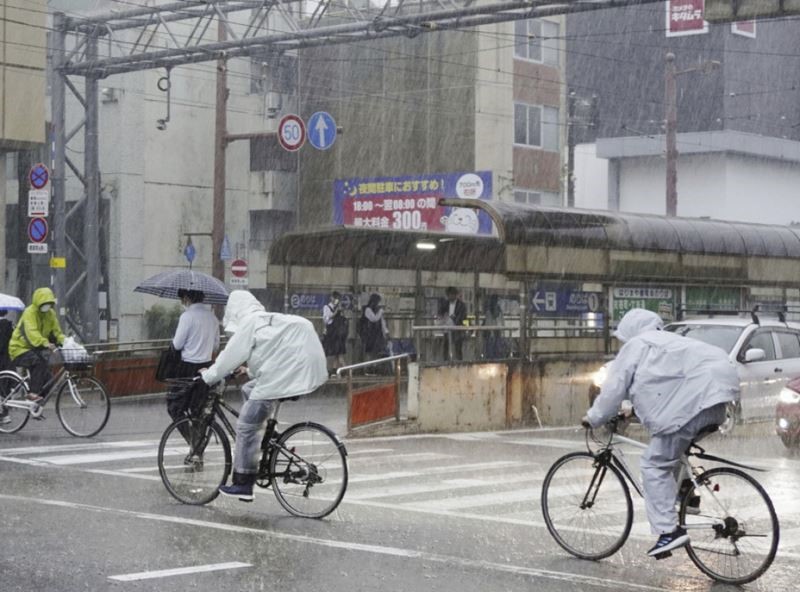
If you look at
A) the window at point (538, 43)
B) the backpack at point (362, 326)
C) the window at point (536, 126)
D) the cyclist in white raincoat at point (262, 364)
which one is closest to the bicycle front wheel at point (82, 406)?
the cyclist in white raincoat at point (262, 364)

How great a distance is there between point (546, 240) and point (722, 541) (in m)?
13.5

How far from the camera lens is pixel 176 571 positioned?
857 centimetres

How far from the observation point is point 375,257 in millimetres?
27469

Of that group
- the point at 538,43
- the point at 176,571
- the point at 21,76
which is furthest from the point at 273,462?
the point at 538,43

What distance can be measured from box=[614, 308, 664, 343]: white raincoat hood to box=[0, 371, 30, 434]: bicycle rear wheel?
1052 centimetres

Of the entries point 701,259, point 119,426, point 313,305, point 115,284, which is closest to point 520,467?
point 119,426

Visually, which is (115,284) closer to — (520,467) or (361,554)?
(520,467)

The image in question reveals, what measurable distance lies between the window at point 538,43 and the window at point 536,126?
157 centimetres

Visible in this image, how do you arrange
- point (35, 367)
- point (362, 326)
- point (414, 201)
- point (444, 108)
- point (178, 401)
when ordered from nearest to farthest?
point (178, 401) → point (35, 367) → point (362, 326) → point (414, 201) → point (444, 108)

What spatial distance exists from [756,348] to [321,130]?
19.0m

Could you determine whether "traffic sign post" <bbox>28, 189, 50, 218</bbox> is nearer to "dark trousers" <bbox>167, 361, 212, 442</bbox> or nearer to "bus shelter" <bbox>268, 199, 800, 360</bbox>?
"bus shelter" <bbox>268, 199, 800, 360</bbox>

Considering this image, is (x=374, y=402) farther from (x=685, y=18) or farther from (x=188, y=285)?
(x=685, y=18)

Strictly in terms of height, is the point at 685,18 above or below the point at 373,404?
above

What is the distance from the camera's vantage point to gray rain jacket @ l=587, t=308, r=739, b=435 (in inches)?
335
